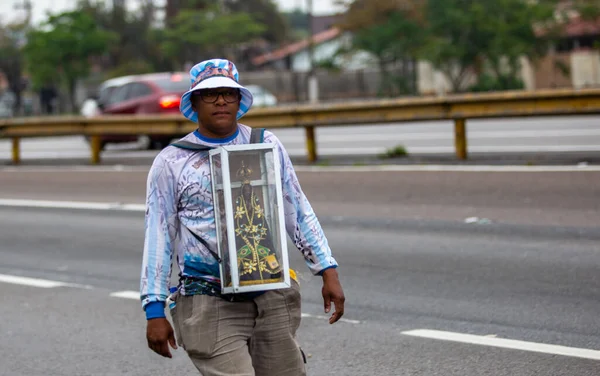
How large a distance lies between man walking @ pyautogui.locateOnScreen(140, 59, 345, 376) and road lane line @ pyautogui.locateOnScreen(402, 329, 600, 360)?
244 cm

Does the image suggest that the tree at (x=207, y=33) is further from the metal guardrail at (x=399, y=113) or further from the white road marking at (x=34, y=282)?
the white road marking at (x=34, y=282)

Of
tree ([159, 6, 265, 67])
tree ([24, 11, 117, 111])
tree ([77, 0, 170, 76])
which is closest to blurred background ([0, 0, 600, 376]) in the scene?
tree ([24, 11, 117, 111])

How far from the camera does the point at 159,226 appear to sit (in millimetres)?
3869

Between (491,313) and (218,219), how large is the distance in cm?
366

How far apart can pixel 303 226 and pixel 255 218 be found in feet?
0.90

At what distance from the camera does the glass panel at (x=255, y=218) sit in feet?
12.3

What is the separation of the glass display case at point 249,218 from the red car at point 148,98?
18767 mm

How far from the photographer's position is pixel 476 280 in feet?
26.6

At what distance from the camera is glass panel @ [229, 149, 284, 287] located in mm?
3762

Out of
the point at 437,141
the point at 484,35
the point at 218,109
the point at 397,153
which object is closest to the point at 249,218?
the point at 218,109

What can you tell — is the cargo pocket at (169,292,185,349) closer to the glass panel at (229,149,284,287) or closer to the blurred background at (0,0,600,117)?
the glass panel at (229,149,284,287)

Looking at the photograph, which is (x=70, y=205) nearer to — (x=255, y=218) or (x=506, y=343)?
(x=506, y=343)

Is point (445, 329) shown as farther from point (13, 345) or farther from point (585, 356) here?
point (13, 345)

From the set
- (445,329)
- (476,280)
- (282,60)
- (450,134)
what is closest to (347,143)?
(450,134)
